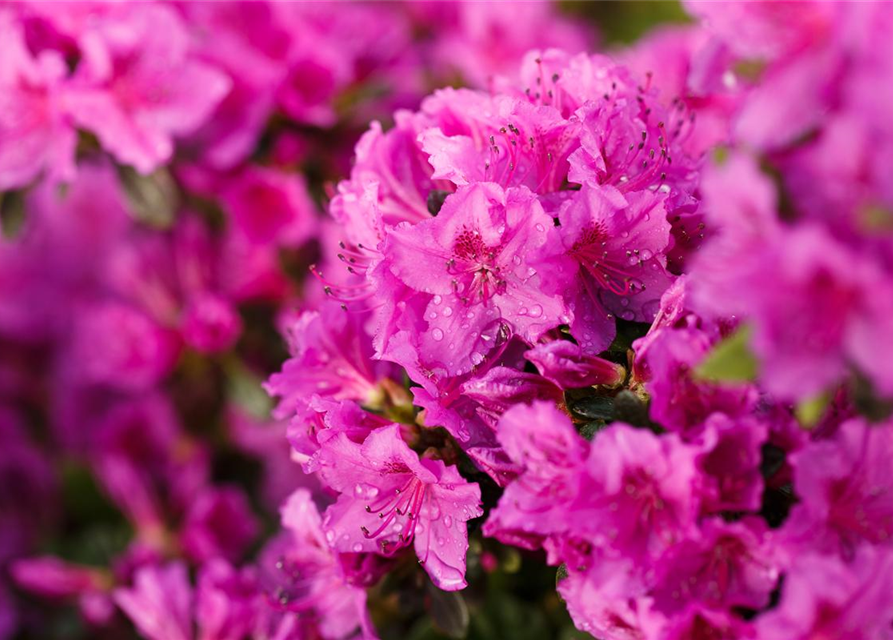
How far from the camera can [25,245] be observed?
2.12 metres

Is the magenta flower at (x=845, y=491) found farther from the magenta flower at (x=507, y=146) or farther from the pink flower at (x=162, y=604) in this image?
the pink flower at (x=162, y=604)

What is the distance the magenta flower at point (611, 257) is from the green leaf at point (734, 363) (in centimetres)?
18

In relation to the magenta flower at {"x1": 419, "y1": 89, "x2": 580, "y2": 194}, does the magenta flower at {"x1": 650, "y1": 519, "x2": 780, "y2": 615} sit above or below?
below

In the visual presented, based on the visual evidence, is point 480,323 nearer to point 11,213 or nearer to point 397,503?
point 397,503

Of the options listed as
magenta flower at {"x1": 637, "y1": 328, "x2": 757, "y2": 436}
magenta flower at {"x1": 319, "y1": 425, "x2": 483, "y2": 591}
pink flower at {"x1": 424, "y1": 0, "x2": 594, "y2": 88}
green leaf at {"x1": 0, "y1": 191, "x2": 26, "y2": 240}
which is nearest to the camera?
magenta flower at {"x1": 637, "y1": 328, "x2": 757, "y2": 436}

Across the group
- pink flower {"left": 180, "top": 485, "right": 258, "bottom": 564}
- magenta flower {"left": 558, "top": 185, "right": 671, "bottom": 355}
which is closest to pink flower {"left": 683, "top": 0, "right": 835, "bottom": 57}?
magenta flower {"left": 558, "top": 185, "right": 671, "bottom": 355}

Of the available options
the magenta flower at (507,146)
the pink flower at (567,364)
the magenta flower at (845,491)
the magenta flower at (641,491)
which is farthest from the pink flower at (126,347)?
the magenta flower at (845,491)

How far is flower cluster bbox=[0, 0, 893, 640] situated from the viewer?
0.83m

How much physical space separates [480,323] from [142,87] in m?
0.85

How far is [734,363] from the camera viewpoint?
83 cm

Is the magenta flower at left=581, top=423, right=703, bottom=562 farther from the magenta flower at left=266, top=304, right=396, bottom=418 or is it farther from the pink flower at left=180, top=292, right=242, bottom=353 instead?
the pink flower at left=180, top=292, right=242, bottom=353

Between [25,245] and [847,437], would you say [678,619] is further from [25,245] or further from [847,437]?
[25,245]

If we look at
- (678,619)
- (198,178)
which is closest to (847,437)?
(678,619)

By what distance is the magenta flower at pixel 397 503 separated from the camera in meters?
1.02
